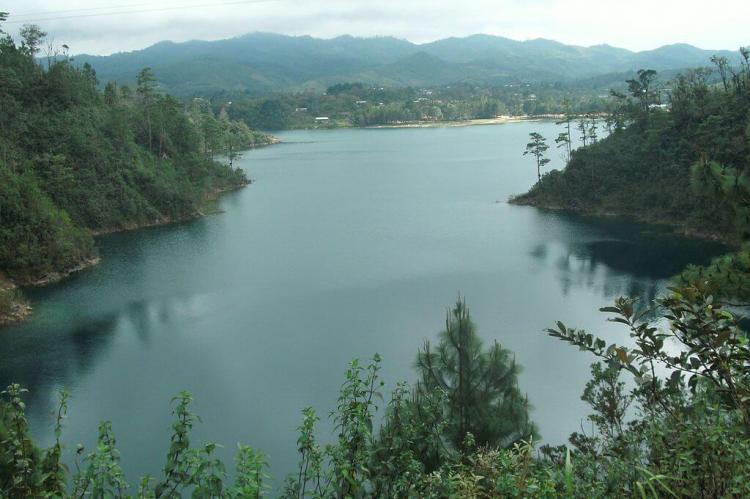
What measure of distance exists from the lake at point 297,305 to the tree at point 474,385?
3162mm

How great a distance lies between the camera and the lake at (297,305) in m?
11.0

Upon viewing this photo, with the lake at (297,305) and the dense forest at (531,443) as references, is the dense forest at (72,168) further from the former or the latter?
the dense forest at (531,443)

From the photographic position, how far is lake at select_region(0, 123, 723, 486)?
36.1 ft

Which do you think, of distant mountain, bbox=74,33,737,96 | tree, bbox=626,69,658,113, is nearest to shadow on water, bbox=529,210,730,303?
tree, bbox=626,69,658,113

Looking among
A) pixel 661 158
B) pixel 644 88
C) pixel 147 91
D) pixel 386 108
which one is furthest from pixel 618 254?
pixel 386 108

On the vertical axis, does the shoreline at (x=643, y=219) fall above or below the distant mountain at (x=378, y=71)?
below

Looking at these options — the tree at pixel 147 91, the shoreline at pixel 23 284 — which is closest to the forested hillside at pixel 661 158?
the shoreline at pixel 23 284

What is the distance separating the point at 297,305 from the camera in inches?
645

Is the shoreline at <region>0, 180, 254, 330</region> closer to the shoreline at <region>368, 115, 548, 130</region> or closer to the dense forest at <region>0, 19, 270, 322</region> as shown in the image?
the dense forest at <region>0, 19, 270, 322</region>

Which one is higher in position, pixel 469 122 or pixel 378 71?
pixel 378 71

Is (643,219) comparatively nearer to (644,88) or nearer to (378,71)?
(644,88)

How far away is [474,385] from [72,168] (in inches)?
844

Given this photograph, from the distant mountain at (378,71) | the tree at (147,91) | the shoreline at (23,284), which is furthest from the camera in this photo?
the distant mountain at (378,71)

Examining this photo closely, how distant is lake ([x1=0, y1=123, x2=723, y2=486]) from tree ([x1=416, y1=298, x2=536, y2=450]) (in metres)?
3.16
